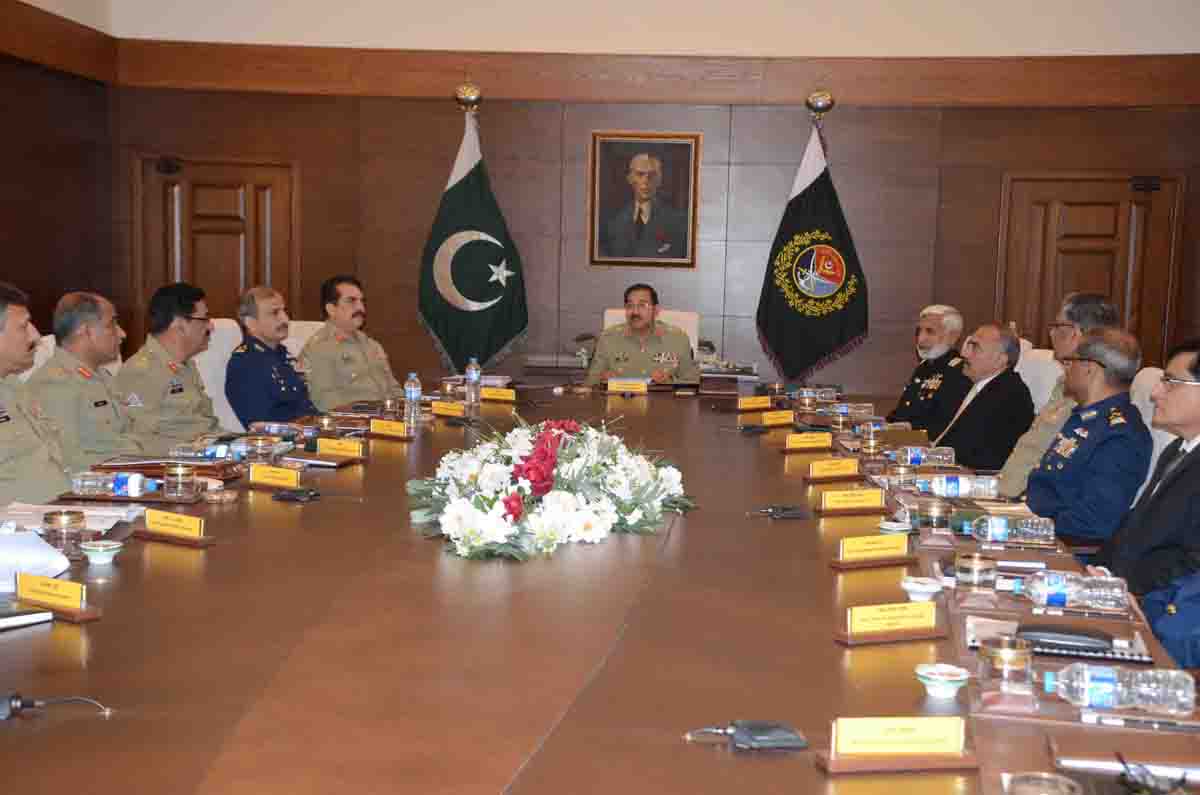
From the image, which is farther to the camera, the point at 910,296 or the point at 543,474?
the point at 910,296

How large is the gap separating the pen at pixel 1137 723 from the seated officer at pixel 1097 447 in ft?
7.24

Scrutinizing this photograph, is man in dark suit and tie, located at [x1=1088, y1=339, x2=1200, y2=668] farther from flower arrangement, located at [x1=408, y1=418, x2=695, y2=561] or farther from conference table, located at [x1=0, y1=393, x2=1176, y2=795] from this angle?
flower arrangement, located at [x1=408, y1=418, x2=695, y2=561]

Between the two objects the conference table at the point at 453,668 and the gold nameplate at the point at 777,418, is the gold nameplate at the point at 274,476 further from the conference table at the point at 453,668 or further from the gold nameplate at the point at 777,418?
the gold nameplate at the point at 777,418

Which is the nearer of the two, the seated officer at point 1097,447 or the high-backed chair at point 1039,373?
the seated officer at point 1097,447

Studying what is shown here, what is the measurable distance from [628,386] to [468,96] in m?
3.08

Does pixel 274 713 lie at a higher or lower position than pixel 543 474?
lower

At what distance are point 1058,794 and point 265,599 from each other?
4.79 feet

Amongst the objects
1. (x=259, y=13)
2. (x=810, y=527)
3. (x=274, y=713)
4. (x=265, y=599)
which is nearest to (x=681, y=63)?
(x=259, y=13)

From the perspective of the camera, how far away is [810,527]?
10.7 ft

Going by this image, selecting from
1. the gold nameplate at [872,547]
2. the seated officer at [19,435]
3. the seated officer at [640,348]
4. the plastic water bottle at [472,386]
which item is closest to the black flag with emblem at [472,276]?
the seated officer at [640,348]

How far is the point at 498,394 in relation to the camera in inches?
242

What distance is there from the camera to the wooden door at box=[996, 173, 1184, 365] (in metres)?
8.91

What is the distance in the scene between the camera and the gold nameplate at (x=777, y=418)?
5.29 metres

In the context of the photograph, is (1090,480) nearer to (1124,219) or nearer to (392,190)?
(1124,219)
